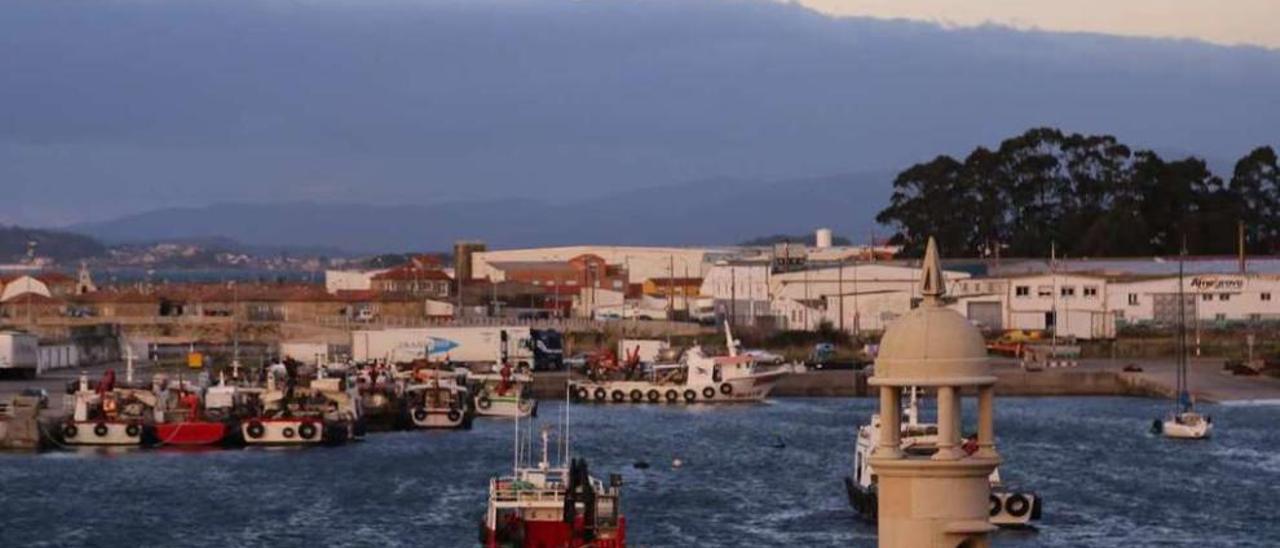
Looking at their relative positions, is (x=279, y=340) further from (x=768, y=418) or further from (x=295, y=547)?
(x=295, y=547)

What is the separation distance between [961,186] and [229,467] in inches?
3369

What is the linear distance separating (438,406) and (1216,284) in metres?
41.9

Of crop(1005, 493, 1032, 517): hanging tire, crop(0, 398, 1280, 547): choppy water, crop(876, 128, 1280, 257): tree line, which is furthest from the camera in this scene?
crop(876, 128, 1280, 257): tree line

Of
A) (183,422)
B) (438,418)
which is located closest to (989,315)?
(438,418)

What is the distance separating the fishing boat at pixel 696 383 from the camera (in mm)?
89500

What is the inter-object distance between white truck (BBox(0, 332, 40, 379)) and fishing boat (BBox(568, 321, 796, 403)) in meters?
19.0

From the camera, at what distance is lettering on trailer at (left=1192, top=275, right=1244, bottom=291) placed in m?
107

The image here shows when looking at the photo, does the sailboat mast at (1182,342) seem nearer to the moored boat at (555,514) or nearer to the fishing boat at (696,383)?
the fishing boat at (696,383)

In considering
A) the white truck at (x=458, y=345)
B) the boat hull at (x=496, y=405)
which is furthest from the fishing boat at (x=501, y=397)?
the white truck at (x=458, y=345)

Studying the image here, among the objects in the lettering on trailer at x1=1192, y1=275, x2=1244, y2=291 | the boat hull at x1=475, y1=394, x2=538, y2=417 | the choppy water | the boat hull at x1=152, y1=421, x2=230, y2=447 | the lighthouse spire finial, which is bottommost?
the choppy water

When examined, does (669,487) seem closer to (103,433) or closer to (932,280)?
(103,433)

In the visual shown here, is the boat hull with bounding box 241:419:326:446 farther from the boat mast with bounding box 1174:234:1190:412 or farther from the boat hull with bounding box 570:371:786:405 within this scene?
the boat mast with bounding box 1174:234:1190:412

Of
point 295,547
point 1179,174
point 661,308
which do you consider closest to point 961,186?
point 1179,174

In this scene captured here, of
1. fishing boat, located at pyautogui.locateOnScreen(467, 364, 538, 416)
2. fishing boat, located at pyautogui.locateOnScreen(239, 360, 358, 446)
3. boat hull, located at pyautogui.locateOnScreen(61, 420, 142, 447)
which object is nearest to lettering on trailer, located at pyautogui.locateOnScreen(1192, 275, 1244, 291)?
fishing boat, located at pyautogui.locateOnScreen(467, 364, 538, 416)
